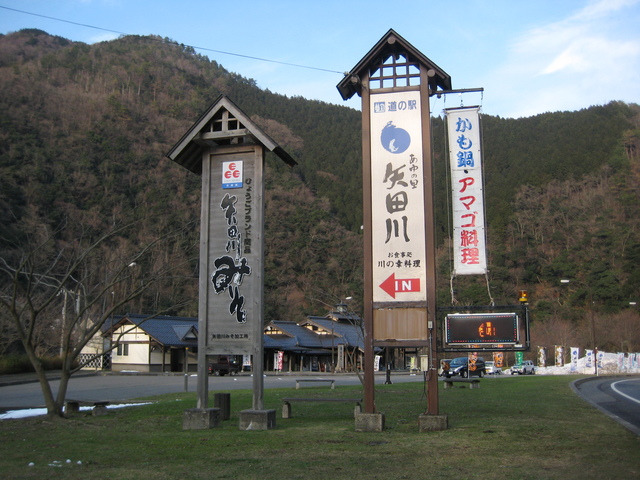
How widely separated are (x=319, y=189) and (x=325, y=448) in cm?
8777

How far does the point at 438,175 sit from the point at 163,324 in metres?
47.5

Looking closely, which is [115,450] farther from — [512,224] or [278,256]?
[512,224]

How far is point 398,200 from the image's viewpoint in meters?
11.2

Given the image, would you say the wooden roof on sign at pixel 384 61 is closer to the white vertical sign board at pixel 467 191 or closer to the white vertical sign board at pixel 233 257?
the white vertical sign board at pixel 467 191

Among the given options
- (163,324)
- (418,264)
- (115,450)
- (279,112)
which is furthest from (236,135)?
(279,112)

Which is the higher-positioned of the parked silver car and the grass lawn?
the grass lawn

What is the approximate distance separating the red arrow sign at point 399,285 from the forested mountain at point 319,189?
3446cm

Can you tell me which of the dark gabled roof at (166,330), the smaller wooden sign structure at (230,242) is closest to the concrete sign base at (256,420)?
the smaller wooden sign structure at (230,242)

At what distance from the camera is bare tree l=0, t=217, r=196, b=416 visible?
41.8ft

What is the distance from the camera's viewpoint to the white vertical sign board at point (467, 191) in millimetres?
10922

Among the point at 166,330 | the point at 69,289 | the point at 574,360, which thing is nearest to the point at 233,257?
the point at 69,289

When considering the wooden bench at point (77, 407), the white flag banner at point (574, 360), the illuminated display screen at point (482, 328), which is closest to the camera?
the illuminated display screen at point (482, 328)

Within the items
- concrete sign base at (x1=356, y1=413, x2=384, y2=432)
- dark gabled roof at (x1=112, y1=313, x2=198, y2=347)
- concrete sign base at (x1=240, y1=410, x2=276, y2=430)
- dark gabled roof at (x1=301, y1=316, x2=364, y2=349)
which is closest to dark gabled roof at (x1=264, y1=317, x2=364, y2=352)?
dark gabled roof at (x1=301, y1=316, x2=364, y2=349)

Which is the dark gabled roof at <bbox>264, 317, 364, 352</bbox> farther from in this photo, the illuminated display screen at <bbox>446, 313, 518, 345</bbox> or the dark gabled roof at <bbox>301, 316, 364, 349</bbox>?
the illuminated display screen at <bbox>446, 313, 518, 345</bbox>
